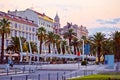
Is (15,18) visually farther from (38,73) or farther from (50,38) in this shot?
(38,73)

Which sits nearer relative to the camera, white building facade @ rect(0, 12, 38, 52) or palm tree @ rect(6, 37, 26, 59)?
palm tree @ rect(6, 37, 26, 59)

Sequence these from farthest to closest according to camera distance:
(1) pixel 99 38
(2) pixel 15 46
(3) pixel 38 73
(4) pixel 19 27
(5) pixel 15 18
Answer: (4) pixel 19 27 → (5) pixel 15 18 → (1) pixel 99 38 → (2) pixel 15 46 → (3) pixel 38 73

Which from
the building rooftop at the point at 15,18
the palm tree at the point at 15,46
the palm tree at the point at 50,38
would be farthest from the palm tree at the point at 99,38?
the building rooftop at the point at 15,18

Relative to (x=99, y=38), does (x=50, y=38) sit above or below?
above

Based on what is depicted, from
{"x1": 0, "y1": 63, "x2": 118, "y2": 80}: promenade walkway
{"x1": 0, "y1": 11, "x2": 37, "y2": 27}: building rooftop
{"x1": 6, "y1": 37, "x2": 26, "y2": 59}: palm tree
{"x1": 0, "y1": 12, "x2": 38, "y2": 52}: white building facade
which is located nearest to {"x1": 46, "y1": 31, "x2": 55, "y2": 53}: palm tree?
{"x1": 0, "y1": 12, "x2": 38, "y2": 52}: white building facade

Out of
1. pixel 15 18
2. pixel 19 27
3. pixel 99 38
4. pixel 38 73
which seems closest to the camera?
pixel 38 73

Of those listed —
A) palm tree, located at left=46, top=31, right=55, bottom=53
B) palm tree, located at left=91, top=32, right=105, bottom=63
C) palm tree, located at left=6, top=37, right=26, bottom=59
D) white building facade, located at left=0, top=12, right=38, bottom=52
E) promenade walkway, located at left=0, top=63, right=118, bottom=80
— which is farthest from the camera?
palm tree, located at left=46, top=31, right=55, bottom=53

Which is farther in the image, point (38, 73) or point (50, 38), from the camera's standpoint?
point (50, 38)

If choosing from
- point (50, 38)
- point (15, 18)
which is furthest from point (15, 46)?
point (15, 18)

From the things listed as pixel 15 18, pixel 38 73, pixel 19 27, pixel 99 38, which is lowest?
pixel 38 73

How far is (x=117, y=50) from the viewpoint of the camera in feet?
362

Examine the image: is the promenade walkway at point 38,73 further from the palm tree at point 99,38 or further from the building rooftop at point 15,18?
the building rooftop at point 15,18

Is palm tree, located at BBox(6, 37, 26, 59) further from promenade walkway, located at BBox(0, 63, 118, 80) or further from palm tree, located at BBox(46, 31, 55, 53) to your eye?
promenade walkway, located at BBox(0, 63, 118, 80)

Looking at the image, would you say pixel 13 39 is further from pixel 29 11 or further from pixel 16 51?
pixel 29 11
